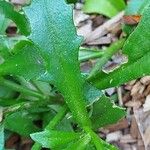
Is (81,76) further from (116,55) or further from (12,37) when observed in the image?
(12,37)

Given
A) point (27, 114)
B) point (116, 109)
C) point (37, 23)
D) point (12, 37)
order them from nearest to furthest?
point (37, 23) < point (116, 109) < point (27, 114) < point (12, 37)

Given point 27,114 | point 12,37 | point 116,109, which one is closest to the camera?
point 116,109

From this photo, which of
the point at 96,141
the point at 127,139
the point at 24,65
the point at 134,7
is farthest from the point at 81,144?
the point at 134,7

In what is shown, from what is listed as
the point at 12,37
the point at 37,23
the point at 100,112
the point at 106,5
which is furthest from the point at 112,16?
the point at 37,23

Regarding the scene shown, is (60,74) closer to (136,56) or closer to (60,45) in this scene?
(60,45)

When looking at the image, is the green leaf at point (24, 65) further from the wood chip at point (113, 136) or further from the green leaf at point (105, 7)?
the green leaf at point (105, 7)

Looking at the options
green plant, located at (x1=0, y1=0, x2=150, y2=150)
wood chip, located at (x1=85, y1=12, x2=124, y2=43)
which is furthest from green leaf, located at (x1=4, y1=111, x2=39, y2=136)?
wood chip, located at (x1=85, y1=12, x2=124, y2=43)

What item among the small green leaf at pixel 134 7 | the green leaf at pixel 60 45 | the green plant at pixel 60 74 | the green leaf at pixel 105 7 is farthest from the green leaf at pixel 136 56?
the green leaf at pixel 105 7
